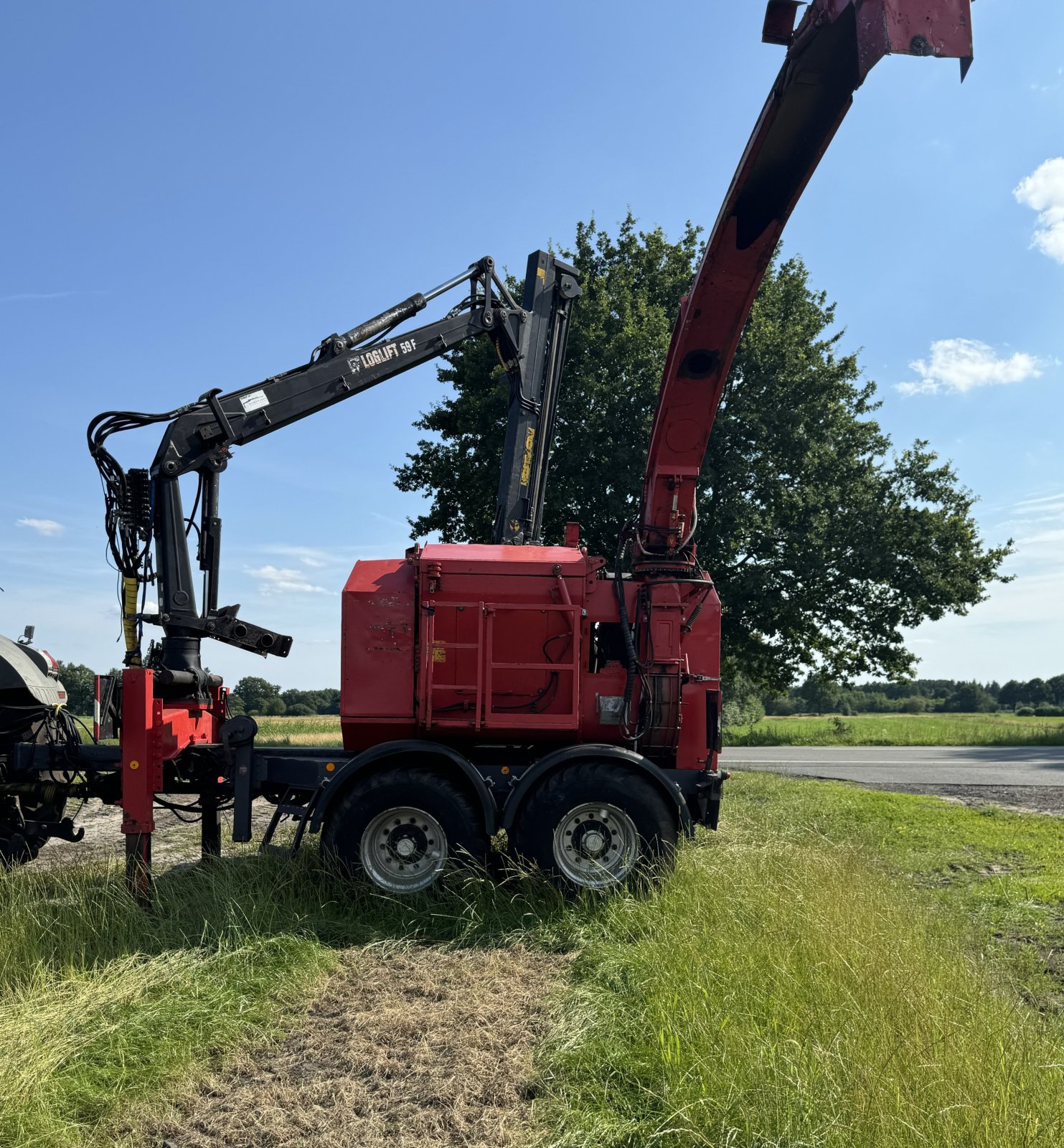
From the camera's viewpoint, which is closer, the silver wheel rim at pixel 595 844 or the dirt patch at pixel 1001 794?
the silver wheel rim at pixel 595 844

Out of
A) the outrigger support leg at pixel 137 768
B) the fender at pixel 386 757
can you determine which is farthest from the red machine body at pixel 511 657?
the outrigger support leg at pixel 137 768

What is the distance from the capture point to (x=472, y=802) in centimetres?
658

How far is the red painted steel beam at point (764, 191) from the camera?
5.07m

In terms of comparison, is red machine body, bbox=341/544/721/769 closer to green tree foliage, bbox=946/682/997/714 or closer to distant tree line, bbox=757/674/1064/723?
distant tree line, bbox=757/674/1064/723

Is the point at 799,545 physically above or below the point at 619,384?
below

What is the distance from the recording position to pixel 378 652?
271 inches

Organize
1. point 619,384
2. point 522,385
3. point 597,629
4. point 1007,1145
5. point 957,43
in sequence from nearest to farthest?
point 1007,1145, point 957,43, point 597,629, point 522,385, point 619,384

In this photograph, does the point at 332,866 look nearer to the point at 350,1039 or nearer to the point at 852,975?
the point at 350,1039

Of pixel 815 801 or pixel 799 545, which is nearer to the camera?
pixel 815 801

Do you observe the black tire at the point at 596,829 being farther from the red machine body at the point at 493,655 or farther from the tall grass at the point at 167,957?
the tall grass at the point at 167,957

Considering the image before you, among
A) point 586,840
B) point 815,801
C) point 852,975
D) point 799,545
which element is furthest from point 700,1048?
point 799,545

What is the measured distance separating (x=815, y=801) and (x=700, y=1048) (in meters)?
8.67

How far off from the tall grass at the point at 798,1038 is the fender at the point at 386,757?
4.34 ft

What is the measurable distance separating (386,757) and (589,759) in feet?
4.83
